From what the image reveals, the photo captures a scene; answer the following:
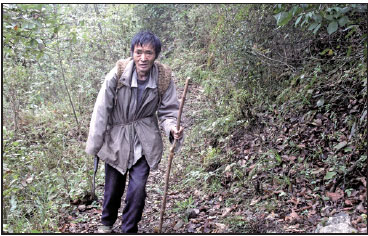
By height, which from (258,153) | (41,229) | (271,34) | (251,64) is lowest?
(41,229)

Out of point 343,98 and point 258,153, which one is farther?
point 258,153

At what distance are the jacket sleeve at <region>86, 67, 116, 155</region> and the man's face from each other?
273mm

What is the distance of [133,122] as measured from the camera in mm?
3809

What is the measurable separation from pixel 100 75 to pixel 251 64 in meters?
4.72

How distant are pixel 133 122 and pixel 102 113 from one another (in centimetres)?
36

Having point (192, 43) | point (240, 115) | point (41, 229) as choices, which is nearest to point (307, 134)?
point (240, 115)

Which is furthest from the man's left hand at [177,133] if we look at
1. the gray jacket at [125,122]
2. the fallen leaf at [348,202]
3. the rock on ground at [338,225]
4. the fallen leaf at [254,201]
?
the fallen leaf at [348,202]

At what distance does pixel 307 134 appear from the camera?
4770 millimetres

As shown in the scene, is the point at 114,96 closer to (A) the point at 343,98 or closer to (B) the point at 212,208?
(B) the point at 212,208

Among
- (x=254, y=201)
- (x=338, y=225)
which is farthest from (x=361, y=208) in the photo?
(x=254, y=201)

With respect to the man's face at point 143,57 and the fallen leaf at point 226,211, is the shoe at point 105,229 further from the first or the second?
the man's face at point 143,57

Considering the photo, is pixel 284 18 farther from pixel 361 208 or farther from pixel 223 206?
pixel 223 206

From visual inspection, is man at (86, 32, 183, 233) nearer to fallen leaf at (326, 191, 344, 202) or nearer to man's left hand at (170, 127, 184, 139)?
man's left hand at (170, 127, 184, 139)

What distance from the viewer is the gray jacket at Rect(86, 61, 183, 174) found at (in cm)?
365
